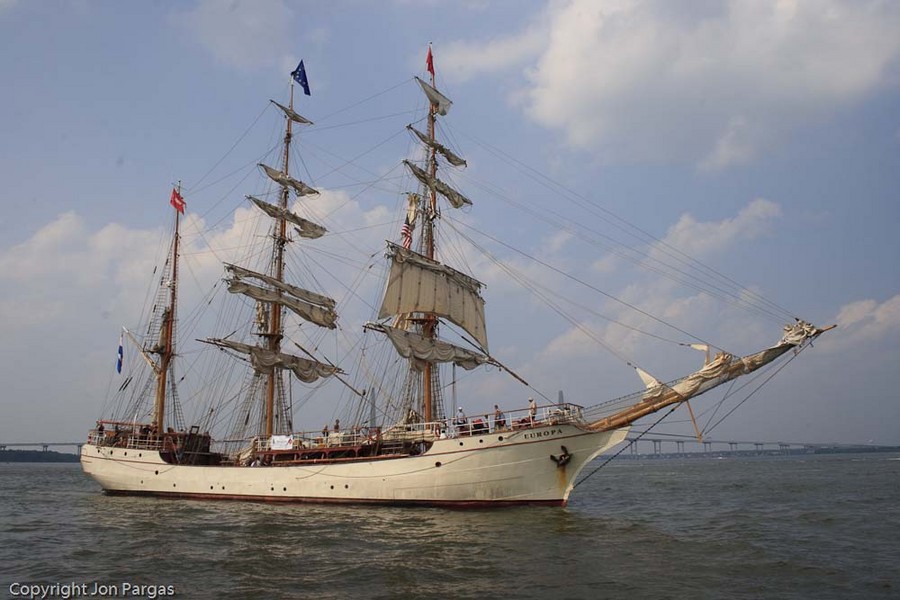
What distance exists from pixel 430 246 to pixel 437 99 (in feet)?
34.4

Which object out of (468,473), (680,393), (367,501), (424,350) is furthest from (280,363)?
(680,393)

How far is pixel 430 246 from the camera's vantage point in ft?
130

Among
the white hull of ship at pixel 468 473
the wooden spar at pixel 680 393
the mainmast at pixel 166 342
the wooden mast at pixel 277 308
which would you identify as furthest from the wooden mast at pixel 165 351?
the wooden spar at pixel 680 393

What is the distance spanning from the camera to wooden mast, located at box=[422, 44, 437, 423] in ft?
114

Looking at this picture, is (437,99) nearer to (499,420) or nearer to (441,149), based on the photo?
(441,149)

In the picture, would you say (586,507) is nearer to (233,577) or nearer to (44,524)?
(233,577)

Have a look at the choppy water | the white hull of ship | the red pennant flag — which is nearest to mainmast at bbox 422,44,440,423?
the white hull of ship

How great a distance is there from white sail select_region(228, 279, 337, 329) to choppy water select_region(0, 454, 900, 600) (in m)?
14.6

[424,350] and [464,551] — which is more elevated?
[424,350]

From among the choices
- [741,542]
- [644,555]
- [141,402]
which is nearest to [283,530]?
[644,555]

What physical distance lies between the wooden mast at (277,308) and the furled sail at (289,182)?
403 millimetres

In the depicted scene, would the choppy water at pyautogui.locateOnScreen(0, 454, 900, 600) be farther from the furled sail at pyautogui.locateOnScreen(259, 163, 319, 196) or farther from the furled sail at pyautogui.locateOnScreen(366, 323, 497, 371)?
the furled sail at pyautogui.locateOnScreen(259, 163, 319, 196)

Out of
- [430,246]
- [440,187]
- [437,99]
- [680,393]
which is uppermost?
[437,99]

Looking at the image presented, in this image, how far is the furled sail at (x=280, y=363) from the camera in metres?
39.2
